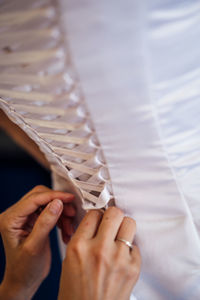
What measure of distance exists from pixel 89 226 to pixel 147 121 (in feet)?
0.70

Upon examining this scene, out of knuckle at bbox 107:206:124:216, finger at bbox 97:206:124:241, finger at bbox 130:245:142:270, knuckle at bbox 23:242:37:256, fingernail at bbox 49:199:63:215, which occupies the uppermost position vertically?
fingernail at bbox 49:199:63:215

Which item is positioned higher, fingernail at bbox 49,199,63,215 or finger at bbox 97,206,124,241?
fingernail at bbox 49,199,63,215

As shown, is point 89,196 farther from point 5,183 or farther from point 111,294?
point 5,183

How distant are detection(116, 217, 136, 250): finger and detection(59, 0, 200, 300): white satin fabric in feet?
0.07

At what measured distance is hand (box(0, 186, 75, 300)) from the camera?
0.59 meters

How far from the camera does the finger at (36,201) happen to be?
603 mm

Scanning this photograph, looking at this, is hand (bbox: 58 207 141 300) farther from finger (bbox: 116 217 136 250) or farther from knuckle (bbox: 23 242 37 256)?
knuckle (bbox: 23 242 37 256)

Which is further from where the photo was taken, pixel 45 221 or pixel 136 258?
pixel 45 221

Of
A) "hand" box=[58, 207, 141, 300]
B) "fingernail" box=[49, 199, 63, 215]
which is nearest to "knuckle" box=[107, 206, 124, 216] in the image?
"hand" box=[58, 207, 141, 300]

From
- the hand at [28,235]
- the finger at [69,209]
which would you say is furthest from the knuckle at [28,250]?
the finger at [69,209]

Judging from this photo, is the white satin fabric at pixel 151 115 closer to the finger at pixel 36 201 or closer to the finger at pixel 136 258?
the finger at pixel 136 258

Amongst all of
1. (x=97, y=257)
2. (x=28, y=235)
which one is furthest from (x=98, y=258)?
(x=28, y=235)

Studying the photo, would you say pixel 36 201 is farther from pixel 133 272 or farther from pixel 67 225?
pixel 133 272

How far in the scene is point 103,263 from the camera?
45cm
